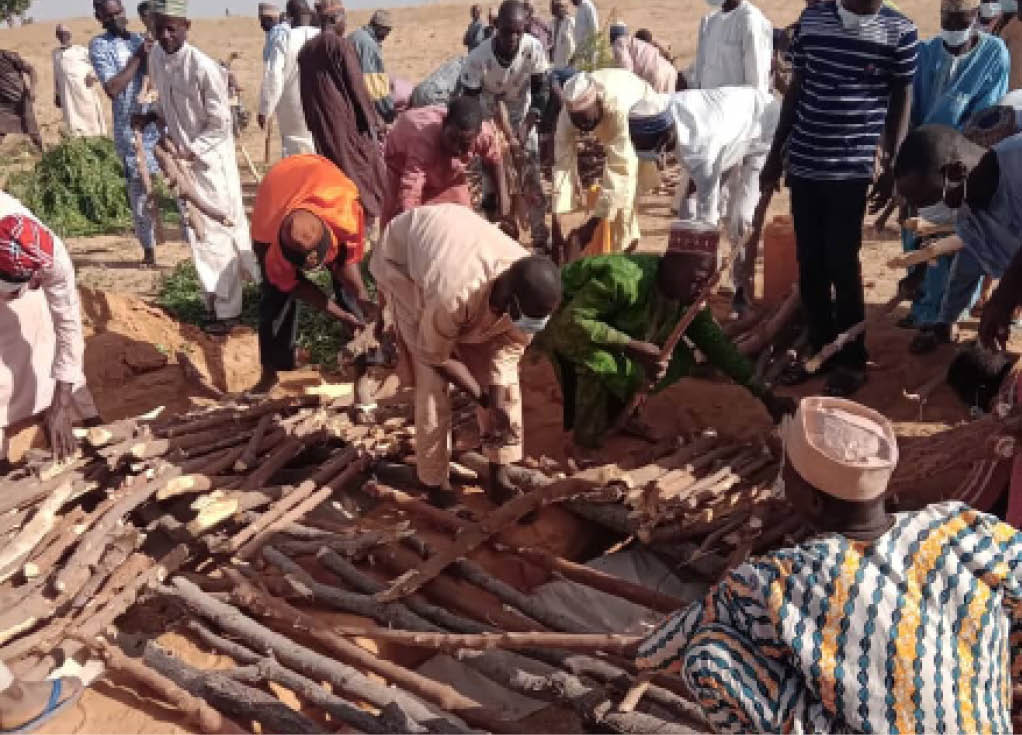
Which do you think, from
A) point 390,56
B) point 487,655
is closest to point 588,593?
point 487,655

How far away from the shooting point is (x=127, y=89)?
24.2ft

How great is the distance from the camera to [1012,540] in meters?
1.75

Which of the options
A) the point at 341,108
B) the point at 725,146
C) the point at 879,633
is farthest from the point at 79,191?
the point at 879,633

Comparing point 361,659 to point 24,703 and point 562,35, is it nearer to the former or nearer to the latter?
point 24,703

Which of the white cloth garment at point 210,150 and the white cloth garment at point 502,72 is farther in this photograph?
the white cloth garment at point 502,72

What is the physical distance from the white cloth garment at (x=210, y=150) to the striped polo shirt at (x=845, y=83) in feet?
11.9

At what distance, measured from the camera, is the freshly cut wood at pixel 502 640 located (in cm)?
289

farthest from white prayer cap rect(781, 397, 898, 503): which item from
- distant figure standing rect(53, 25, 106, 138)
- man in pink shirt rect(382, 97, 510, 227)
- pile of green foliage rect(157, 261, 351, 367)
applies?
distant figure standing rect(53, 25, 106, 138)

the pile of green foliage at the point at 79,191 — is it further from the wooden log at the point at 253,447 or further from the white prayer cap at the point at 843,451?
the white prayer cap at the point at 843,451

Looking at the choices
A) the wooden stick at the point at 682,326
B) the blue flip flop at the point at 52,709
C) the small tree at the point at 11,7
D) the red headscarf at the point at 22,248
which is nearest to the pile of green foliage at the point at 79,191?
the red headscarf at the point at 22,248

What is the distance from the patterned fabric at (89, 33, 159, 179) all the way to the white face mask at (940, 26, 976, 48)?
17.5ft

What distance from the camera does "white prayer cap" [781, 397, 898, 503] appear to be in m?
1.72

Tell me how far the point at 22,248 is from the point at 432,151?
2.19 m

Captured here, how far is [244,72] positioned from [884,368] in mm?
20968
